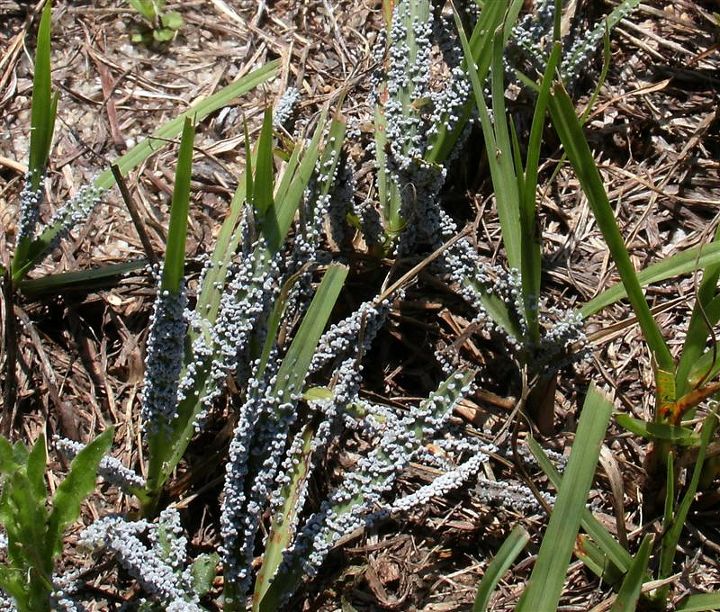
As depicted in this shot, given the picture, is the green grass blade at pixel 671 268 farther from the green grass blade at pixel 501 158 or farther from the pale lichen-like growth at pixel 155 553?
the pale lichen-like growth at pixel 155 553

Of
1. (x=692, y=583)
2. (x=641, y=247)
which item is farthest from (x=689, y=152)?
(x=692, y=583)

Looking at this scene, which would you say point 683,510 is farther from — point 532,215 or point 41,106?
point 41,106

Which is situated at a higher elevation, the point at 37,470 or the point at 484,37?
the point at 484,37

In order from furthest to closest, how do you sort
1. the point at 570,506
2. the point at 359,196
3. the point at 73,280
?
the point at 359,196 < the point at 73,280 < the point at 570,506

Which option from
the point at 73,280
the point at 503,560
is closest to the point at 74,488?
the point at 73,280

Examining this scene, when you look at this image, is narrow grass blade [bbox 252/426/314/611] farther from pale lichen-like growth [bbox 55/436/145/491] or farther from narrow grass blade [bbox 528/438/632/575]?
narrow grass blade [bbox 528/438/632/575]

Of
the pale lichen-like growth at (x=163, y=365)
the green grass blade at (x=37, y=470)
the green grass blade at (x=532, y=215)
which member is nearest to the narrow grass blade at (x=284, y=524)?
the pale lichen-like growth at (x=163, y=365)
